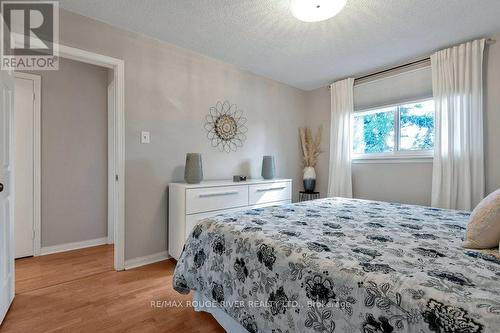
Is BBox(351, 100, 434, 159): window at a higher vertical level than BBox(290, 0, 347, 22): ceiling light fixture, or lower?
lower

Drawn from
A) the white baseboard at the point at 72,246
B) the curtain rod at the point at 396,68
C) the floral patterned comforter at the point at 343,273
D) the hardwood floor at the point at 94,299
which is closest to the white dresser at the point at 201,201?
the hardwood floor at the point at 94,299

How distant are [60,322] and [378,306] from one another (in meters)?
1.84

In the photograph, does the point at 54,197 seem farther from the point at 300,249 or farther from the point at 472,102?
the point at 472,102

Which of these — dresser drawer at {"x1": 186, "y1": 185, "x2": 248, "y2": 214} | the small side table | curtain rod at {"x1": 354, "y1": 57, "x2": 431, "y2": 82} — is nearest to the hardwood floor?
dresser drawer at {"x1": 186, "y1": 185, "x2": 248, "y2": 214}

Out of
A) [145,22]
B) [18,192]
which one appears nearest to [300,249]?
[145,22]

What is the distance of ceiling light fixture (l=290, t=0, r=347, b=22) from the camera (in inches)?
63.3

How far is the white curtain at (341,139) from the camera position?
326 cm

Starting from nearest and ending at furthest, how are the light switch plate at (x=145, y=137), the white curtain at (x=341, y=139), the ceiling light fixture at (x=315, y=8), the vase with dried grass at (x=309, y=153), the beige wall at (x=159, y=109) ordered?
the ceiling light fixture at (x=315, y=8) < the beige wall at (x=159, y=109) < the light switch plate at (x=145, y=137) < the white curtain at (x=341, y=139) < the vase with dried grass at (x=309, y=153)

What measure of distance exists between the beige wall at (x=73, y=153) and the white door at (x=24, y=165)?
100 millimetres

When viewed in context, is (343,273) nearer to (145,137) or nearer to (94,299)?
(94,299)

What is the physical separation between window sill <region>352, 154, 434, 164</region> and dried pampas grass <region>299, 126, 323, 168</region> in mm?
608

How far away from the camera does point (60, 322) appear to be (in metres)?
1.48

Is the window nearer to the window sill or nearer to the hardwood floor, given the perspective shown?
the window sill

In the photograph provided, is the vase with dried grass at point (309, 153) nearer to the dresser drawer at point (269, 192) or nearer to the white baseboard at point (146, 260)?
the dresser drawer at point (269, 192)
